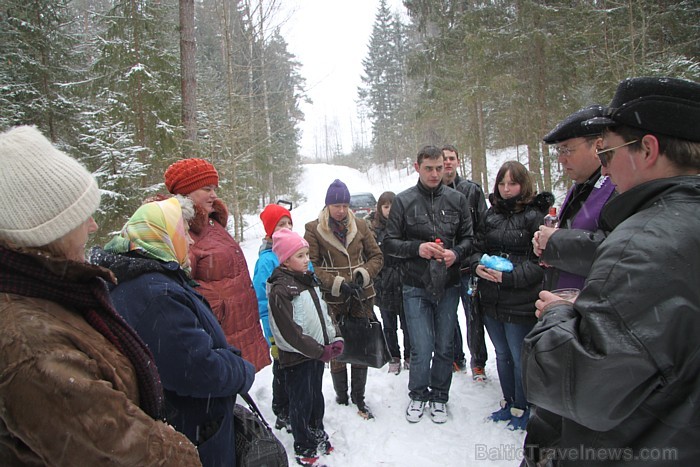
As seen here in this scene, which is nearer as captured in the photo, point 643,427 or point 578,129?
point 643,427

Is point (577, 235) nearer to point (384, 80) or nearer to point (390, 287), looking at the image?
point (390, 287)

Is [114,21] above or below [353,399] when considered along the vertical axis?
above

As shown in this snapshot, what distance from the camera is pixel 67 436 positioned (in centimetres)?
98

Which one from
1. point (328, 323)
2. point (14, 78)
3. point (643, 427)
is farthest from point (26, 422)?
point (14, 78)

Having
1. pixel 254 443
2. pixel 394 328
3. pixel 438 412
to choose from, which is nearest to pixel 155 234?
pixel 254 443

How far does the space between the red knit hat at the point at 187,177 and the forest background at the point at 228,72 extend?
15.2ft

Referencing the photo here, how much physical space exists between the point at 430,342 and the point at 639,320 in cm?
289

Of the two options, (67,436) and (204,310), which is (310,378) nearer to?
(204,310)

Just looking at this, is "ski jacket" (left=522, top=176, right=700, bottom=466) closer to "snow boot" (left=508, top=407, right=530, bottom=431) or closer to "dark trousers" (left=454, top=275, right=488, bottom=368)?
"snow boot" (left=508, top=407, right=530, bottom=431)

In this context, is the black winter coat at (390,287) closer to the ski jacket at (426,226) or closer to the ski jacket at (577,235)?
the ski jacket at (426,226)

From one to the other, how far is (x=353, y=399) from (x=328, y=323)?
4.40 ft

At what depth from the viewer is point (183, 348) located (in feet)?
5.66

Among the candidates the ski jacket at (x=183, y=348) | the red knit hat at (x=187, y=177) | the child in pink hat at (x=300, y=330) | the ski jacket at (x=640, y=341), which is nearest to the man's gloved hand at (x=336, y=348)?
the child in pink hat at (x=300, y=330)

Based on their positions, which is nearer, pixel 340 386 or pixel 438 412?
pixel 438 412
